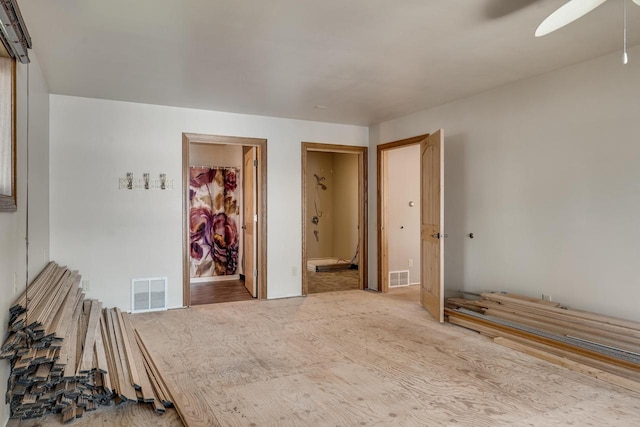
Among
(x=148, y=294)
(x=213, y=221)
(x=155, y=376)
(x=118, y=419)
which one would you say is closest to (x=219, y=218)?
(x=213, y=221)

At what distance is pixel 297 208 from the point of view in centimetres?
569

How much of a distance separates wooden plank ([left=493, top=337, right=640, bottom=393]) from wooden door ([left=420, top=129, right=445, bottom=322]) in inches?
33.6

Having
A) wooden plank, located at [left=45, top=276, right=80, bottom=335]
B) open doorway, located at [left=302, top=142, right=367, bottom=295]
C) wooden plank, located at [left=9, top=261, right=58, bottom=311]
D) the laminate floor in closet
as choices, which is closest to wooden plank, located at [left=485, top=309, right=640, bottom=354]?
the laminate floor in closet

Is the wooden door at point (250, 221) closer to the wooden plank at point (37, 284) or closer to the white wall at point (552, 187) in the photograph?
the wooden plank at point (37, 284)

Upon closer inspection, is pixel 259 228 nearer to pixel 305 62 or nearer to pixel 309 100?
pixel 309 100

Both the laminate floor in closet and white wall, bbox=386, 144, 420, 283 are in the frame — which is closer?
the laminate floor in closet

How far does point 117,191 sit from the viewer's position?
15.3 ft

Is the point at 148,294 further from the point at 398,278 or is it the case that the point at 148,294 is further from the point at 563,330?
the point at 563,330

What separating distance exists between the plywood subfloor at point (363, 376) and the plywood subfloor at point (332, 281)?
175 cm

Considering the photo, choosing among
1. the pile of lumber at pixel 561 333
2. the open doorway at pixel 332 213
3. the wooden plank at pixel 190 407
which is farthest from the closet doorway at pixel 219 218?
the pile of lumber at pixel 561 333

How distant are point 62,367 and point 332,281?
4.95m

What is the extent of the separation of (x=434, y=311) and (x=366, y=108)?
101 inches

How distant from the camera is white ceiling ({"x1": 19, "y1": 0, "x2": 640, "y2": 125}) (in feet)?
8.13

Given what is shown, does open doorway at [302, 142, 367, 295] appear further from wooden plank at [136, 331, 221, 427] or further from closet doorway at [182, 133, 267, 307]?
wooden plank at [136, 331, 221, 427]
